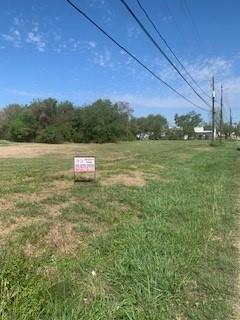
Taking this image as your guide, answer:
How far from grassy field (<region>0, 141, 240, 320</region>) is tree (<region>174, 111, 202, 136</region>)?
465 feet

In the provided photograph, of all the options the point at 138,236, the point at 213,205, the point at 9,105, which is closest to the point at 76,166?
the point at 213,205

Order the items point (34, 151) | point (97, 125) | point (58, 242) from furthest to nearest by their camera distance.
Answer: point (97, 125), point (34, 151), point (58, 242)

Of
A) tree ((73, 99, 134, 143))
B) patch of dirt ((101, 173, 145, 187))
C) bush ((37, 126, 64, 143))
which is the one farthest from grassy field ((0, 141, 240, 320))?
tree ((73, 99, 134, 143))

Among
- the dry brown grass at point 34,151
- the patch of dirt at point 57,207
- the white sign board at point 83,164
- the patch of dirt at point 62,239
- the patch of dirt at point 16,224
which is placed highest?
the white sign board at point 83,164

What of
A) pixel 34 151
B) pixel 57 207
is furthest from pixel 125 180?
pixel 34 151

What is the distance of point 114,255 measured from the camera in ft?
19.8

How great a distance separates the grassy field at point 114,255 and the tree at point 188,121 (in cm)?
14185

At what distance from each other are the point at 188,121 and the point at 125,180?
5810 inches

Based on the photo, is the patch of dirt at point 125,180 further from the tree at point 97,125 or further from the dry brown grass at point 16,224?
the tree at point 97,125

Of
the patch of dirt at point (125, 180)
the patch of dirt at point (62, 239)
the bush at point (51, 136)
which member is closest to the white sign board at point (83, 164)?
the patch of dirt at point (125, 180)

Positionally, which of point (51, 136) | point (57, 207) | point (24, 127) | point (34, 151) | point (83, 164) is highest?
point (24, 127)

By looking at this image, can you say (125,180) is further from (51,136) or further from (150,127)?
(150,127)

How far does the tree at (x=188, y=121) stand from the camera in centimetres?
15100

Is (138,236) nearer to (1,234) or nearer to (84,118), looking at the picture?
(1,234)
